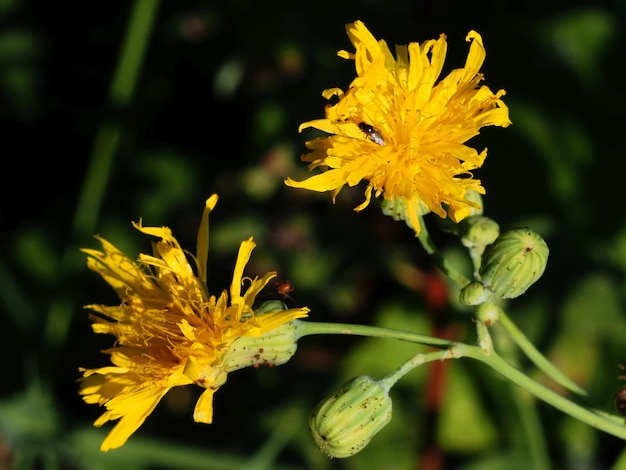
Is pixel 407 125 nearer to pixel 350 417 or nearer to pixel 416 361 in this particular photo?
pixel 416 361

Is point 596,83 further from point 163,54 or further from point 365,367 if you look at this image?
point 163,54

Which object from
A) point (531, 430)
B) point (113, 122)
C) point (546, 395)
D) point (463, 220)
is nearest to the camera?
point (546, 395)

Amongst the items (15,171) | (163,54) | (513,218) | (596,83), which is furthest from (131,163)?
(596,83)

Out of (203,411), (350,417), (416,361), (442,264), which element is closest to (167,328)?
(203,411)

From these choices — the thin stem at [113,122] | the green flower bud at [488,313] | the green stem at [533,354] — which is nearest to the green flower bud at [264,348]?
the green flower bud at [488,313]

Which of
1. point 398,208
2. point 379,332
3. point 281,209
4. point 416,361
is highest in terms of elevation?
point 398,208

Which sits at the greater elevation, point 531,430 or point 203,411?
point 203,411

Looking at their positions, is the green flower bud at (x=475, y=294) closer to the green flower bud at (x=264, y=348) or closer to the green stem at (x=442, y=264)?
the green stem at (x=442, y=264)
